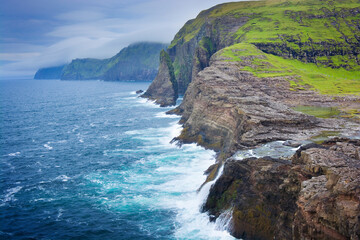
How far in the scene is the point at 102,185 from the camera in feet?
179

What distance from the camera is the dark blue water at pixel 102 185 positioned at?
40.3m

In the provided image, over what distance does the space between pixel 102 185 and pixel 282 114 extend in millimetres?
34716

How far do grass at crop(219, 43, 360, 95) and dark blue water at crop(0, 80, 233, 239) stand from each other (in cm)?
3377

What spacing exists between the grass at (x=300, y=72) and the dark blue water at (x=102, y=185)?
1330 inches

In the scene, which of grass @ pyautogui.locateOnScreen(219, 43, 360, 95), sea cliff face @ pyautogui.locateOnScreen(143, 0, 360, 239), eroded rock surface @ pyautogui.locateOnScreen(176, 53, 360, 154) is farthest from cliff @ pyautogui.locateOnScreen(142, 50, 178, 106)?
eroded rock surface @ pyautogui.locateOnScreen(176, 53, 360, 154)

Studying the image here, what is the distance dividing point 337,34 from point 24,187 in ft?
448

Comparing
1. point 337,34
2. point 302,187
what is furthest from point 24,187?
point 337,34

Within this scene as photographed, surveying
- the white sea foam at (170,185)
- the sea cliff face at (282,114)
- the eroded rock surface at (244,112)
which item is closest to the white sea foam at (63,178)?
the white sea foam at (170,185)

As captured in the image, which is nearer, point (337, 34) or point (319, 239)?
point (319, 239)

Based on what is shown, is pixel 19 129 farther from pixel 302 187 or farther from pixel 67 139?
pixel 302 187

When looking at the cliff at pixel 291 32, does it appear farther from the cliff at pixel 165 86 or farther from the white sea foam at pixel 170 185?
the white sea foam at pixel 170 185

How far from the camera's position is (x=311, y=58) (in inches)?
4862

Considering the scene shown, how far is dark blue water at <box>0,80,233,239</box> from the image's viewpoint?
40.3 metres

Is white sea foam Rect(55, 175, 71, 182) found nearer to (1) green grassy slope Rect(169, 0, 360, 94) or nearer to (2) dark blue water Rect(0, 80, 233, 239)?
(2) dark blue water Rect(0, 80, 233, 239)
